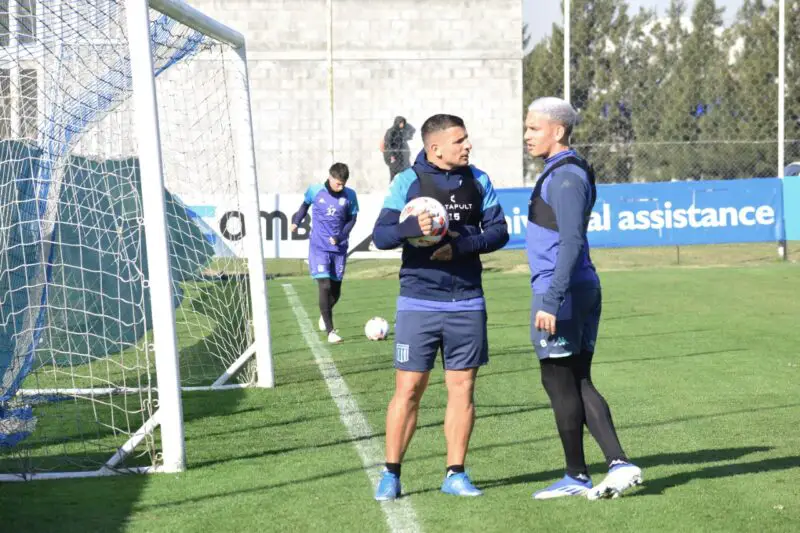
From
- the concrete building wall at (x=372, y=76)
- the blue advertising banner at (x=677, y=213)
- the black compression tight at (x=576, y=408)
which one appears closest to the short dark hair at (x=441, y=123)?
the black compression tight at (x=576, y=408)

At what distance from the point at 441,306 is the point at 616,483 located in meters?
1.19

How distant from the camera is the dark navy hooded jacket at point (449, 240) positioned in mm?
6203

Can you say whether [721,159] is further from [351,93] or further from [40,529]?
[40,529]

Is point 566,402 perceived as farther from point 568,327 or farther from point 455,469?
point 455,469

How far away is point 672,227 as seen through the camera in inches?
950

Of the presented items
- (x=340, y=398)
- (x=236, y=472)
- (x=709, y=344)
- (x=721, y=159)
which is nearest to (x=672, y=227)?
(x=721, y=159)

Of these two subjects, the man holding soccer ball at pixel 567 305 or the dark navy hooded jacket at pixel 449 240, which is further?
the dark navy hooded jacket at pixel 449 240

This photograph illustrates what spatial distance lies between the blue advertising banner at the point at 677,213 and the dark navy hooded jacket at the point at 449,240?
17.7 meters

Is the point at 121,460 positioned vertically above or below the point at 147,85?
below

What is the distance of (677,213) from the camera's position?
79.2 feet

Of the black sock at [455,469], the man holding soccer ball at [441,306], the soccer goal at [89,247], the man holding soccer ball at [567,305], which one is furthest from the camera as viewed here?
the soccer goal at [89,247]

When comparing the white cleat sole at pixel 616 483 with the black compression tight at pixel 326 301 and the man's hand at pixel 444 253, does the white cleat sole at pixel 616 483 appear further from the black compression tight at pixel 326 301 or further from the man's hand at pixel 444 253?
the black compression tight at pixel 326 301

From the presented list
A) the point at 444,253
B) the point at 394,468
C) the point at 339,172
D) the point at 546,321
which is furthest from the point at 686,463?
the point at 339,172

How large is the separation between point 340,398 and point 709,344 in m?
4.63
